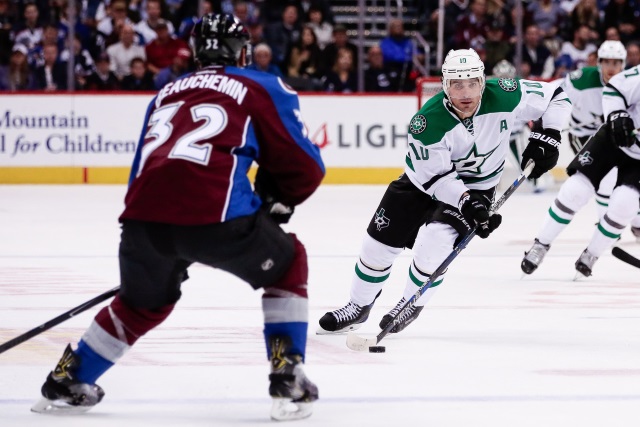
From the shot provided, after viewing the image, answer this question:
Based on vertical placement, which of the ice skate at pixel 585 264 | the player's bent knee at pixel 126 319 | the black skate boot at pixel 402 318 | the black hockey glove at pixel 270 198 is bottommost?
the ice skate at pixel 585 264

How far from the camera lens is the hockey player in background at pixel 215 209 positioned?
9.60 feet

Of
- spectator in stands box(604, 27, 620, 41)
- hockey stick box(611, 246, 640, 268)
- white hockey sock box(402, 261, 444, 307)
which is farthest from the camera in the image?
spectator in stands box(604, 27, 620, 41)

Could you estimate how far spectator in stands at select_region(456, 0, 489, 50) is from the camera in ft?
36.8

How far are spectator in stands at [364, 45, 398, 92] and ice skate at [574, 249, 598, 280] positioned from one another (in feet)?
17.4

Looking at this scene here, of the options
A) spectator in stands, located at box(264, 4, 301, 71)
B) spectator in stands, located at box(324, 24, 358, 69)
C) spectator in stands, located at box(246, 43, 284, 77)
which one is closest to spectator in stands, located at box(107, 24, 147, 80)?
A: spectator in stands, located at box(246, 43, 284, 77)

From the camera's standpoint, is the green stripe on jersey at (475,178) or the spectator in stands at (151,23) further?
the spectator in stands at (151,23)

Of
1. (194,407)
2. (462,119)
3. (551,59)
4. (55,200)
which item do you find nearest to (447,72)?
(462,119)

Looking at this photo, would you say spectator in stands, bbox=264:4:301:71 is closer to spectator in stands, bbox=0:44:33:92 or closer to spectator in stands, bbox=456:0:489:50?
spectator in stands, bbox=456:0:489:50

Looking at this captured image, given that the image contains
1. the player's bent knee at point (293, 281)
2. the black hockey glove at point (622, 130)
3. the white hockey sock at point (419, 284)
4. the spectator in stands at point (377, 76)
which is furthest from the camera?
the spectator in stands at point (377, 76)

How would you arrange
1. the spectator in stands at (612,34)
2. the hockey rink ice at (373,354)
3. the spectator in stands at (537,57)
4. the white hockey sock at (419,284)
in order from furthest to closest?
the spectator in stands at (612,34) → the spectator in stands at (537,57) → the white hockey sock at (419,284) → the hockey rink ice at (373,354)

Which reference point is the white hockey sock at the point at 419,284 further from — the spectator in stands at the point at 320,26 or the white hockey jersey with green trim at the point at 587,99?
the spectator in stands at the point at 320,26

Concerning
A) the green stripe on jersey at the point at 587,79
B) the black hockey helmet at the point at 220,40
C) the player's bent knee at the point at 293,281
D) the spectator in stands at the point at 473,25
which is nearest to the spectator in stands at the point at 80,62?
the spectator in stands at the point at 473,25

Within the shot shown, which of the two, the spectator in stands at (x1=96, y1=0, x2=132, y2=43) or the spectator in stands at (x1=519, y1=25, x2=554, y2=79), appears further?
the spectator in stands at (x1=519, y1=25, x2=554, y2=79)

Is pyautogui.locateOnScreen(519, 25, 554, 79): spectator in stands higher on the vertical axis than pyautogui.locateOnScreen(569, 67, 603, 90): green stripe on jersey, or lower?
lower
